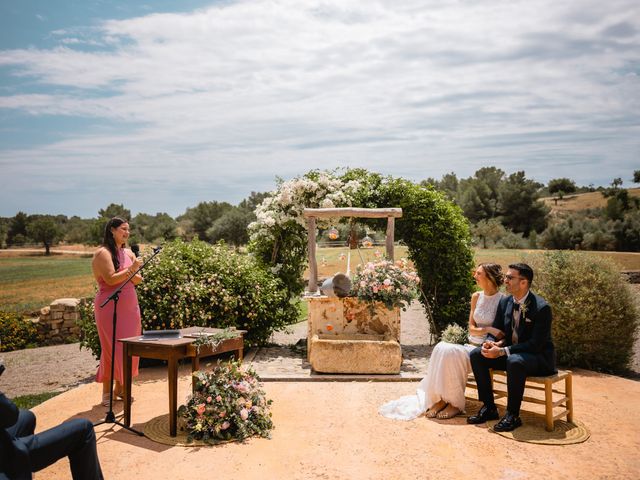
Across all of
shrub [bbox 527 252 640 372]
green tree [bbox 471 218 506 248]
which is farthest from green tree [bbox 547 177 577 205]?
shrub [bbox 527 252 640 372]

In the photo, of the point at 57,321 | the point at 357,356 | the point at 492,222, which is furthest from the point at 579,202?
the point at 357,356

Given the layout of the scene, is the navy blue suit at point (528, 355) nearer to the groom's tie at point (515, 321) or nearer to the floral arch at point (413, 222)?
the groom's tie at point (515, 321)

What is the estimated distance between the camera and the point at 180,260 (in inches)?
338

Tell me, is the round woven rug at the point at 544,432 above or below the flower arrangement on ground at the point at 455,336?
below

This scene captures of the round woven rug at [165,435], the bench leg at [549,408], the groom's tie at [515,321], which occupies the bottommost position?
the round woven rug at [165,435]

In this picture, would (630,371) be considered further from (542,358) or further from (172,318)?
(172,318)

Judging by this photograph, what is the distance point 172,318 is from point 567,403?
18.3 feet

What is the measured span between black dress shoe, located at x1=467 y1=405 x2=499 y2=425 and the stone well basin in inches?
72.9

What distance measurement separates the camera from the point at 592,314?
7.38 m

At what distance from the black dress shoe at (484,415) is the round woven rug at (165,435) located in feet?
8.54

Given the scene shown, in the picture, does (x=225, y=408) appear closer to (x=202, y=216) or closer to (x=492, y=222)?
(x=492, y=222)

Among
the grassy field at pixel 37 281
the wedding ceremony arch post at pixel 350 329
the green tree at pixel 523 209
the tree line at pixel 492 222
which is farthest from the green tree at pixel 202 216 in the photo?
the wedding ceremony arch post at pixel 350 329

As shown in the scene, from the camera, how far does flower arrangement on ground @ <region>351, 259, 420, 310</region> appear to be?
779 centimetres

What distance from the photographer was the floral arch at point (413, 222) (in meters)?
9.52
